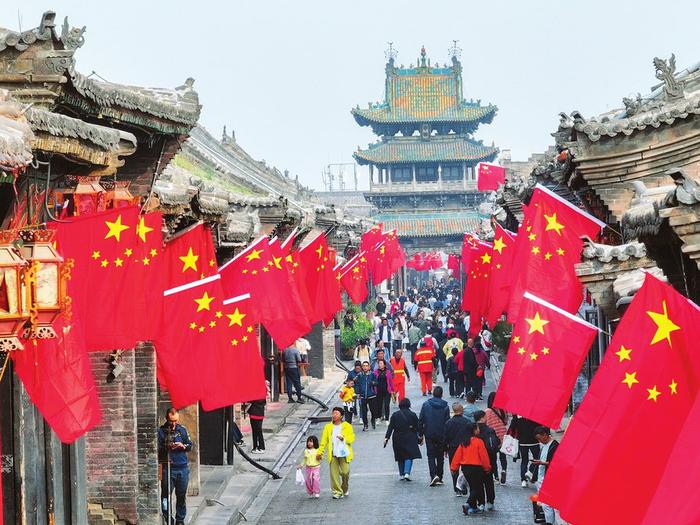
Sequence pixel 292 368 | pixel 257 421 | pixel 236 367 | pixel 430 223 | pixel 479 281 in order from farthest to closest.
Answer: pixel 430 223 → pixel 292 368 → pixel 479 281 → pixel 257 421 → pixel 236 367

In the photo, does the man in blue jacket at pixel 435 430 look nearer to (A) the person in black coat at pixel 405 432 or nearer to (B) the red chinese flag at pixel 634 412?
(A) the person in black coat at pixel 405 432

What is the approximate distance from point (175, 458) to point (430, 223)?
69236 millimetres

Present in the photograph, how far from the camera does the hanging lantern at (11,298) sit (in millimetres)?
9570

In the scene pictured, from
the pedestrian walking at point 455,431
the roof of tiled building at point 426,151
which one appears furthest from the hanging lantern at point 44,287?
the roof of tiled building at point 426,151

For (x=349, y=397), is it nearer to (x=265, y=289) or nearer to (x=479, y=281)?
(x=479, y=281)

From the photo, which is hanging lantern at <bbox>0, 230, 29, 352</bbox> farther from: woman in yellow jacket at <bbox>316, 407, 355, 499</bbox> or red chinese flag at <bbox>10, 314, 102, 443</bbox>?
woman in yellow jacket at <bbox>316, 407, 355, 499</bbox>

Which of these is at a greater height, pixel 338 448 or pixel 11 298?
pixel 11 298

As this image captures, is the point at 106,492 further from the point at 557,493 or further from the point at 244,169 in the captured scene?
the point at 244,169

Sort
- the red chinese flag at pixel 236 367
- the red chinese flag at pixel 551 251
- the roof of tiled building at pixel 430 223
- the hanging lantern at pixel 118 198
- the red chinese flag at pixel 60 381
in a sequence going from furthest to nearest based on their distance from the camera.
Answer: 1. the roof of tiled building at pixel 430 223
2. the red chinese flag at pixel 551 251
3. the red chinese flag at pixel 236 367
4. the hanging lantern at pixel 118 198
5. the red chinese flag at pixel 60 381

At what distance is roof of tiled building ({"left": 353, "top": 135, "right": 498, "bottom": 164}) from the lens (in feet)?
289

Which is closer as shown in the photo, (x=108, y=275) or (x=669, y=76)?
(x=108, y=275)

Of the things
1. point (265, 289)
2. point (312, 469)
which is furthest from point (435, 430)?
point (265, 289)

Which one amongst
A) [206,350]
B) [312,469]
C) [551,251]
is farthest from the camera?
[312,469]

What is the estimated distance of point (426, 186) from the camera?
291 feet
